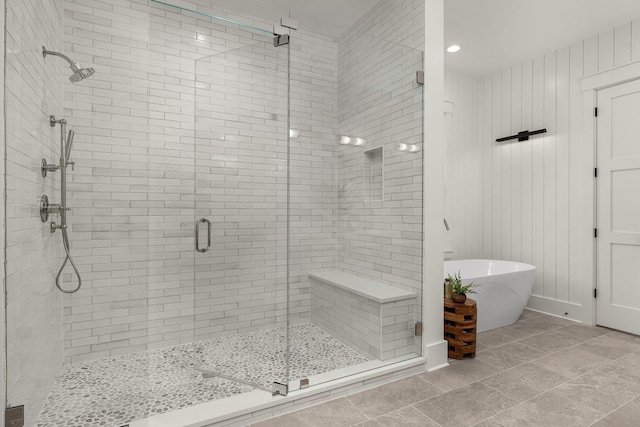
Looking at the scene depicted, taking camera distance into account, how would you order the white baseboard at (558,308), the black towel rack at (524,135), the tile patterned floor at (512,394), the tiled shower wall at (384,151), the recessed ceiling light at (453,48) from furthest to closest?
the black towel rack at (524,135)
the recessed ceiling light at (453,48)
the white baseboard at (558,308)
the tiled shower wall at (384,151)
the tile patterned floor at (512,394)

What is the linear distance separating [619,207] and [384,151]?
2.42m

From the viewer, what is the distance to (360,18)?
10.8ft

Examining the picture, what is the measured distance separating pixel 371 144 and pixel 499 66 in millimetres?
2523

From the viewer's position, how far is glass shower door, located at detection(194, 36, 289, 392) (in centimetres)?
218

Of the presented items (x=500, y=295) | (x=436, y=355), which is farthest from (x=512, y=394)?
(x=500, y=295)

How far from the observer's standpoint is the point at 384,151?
2.71 meters

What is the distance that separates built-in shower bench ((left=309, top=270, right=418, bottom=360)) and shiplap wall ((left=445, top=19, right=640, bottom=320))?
2.10 metres

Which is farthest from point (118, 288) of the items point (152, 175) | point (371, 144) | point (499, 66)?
point (499, 66)

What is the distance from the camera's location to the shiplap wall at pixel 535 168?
3.48 m

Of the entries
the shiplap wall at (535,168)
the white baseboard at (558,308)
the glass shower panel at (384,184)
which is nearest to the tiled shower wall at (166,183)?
the glass shower panel at (384,184)

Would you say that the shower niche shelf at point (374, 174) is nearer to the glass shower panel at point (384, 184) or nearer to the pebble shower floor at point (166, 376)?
the glass shower panel at point (384, 184)

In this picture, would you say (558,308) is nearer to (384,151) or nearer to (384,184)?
(384,184)

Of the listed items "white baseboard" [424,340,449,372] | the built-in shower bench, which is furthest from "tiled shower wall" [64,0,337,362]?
"white baseboard" [424,340,449,372]

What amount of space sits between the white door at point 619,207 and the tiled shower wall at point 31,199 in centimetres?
442
